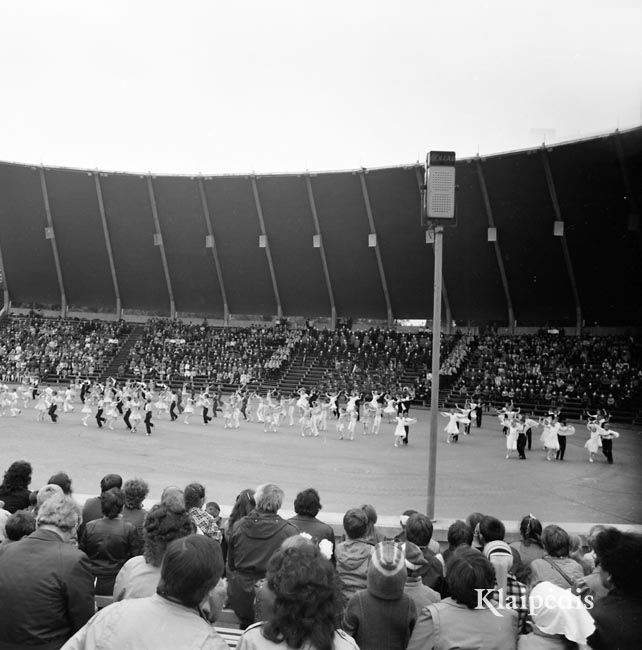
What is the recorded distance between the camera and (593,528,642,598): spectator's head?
2926 mm

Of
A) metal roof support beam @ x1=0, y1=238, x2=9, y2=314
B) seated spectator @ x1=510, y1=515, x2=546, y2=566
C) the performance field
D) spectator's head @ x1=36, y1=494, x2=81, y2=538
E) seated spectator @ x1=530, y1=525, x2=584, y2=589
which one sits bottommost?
the performance field

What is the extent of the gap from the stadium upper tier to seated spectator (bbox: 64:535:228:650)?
94.5 ft

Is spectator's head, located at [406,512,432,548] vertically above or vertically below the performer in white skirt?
above

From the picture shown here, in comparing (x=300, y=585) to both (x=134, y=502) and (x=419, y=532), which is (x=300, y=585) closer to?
(x=419, y=532)

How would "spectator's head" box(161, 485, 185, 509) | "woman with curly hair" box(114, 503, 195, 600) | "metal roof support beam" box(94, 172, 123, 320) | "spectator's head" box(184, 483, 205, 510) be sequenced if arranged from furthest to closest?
"metal roof support beam" box(94, 172, 123, 320) < "spectator's head" box(184, 483, 205, 510) < "spectator's head" box(161, 485, 185, 509) < "woman with curly hair" box(114, 503, 195, 600)

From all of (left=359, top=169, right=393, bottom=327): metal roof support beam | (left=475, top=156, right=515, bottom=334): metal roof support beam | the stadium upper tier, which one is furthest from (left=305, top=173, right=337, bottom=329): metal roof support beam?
(left=475, top=156, right=515, bottom=334): metal roof support beam

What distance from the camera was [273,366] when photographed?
36.7 meters

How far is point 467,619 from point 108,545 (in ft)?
9.66

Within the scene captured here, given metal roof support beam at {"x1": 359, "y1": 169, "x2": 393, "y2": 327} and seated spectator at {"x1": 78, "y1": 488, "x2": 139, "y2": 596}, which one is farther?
metal roof support beam at {"x1": 359, "y1": 169, "x2": 393, "y2": 327}

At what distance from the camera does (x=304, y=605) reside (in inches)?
87.7

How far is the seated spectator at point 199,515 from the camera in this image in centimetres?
499

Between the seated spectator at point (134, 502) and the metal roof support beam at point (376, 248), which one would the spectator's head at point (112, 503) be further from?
the metal roof support beam at point (376, 248)

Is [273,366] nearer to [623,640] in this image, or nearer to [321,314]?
[321,314]

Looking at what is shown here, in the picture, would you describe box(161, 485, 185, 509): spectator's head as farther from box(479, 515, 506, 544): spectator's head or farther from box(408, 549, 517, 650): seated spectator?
box(479, 515, 506, 544): spectator's head
